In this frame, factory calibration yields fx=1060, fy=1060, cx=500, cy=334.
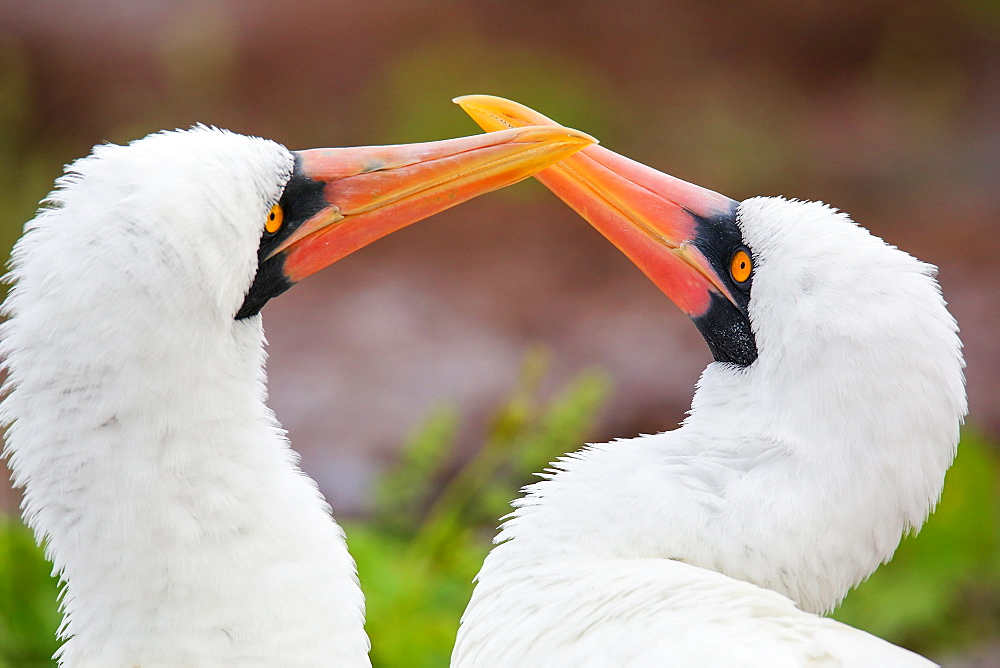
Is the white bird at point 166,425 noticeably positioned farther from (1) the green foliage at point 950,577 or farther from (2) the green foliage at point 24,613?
(1) the green foliage at point 950,577

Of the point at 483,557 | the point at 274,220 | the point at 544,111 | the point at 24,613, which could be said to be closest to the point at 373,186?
the point at 274,220

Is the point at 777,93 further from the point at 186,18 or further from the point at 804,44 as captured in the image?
the point at 186,18

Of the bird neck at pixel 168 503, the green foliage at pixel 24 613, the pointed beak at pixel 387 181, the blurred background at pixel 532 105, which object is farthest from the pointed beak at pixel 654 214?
the blurred background at pixel 532 105

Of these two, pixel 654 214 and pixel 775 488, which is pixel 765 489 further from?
pixel 654 214

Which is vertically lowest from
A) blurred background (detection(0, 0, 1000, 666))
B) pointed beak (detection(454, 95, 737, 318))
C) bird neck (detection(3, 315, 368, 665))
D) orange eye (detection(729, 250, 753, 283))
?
bird neck (detection(3, 315, 368, 665))

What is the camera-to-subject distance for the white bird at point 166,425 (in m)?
2.05

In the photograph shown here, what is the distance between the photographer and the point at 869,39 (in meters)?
10.2

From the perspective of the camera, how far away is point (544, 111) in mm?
8891

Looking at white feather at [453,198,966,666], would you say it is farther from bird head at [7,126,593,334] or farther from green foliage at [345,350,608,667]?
green foliage at [345,350,608,667]

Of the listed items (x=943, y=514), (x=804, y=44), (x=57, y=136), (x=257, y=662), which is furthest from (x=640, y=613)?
(x=804, y=44)

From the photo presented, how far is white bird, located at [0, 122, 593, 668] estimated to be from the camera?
6.74ft

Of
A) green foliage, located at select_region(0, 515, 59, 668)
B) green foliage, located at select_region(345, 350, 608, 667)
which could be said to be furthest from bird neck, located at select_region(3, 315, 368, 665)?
green foliage, located at select_region(0, 515, 59, 668)

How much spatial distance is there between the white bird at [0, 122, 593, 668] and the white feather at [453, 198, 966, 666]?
1.58 feet

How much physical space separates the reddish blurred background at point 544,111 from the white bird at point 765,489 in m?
4.65
